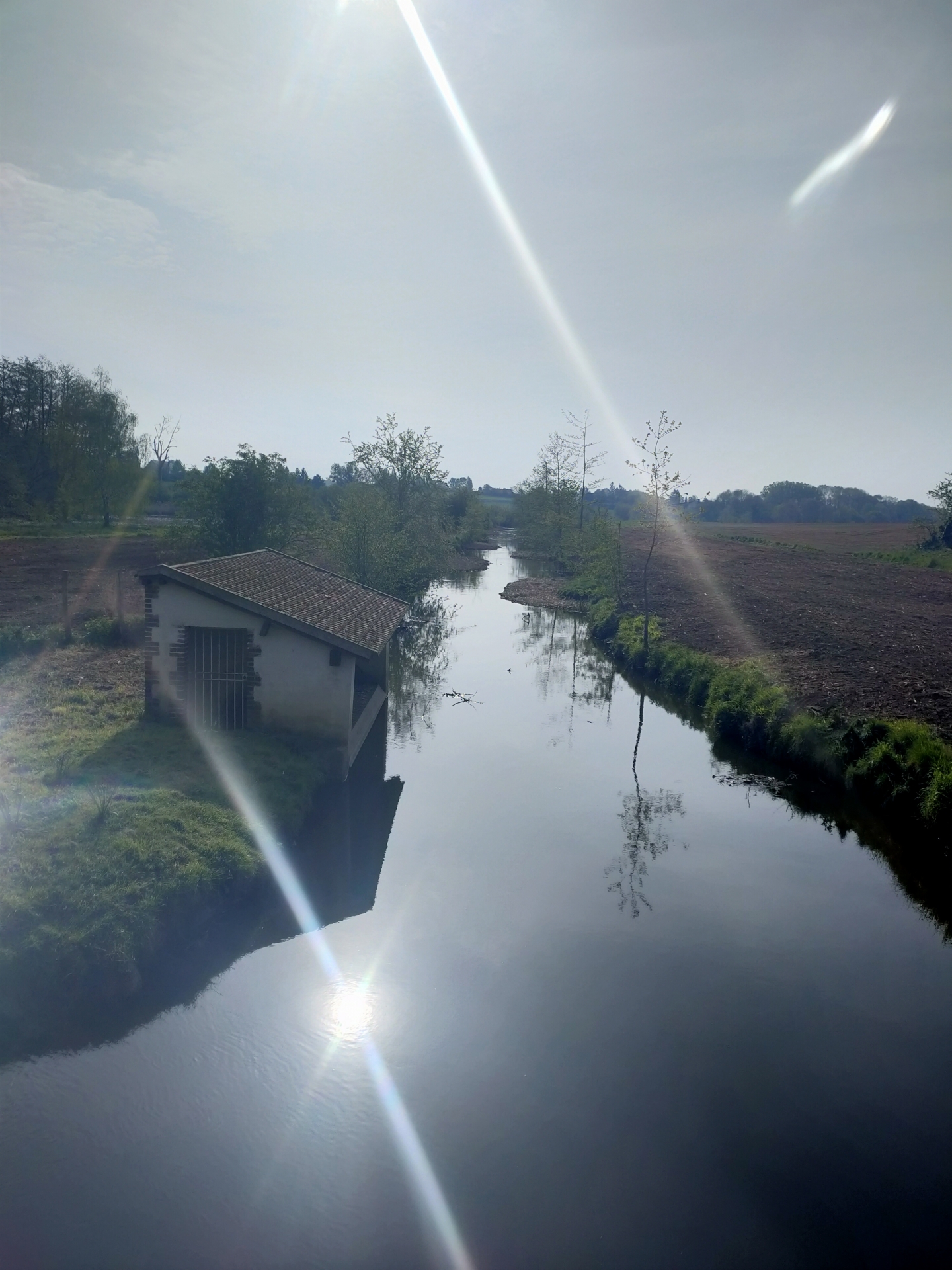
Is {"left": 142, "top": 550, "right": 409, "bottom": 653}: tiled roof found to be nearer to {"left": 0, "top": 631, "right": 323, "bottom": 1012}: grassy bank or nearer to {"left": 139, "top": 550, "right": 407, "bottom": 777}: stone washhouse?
{"left": 139, "top": 550, "right": 407, "bottom": 777}: stone washhouse

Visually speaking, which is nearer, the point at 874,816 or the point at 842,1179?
the point at 842,1179

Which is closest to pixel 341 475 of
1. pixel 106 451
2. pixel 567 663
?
pixel 106 451

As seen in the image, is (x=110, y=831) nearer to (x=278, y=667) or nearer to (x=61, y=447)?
(x=278, y=667)

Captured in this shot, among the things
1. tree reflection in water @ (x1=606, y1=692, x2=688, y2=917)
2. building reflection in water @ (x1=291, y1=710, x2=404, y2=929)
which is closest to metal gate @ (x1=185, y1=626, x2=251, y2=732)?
building reflection in water @ (x1=291, y1=710, x2=404, y2=929)

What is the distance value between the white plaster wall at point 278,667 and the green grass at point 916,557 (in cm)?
4648

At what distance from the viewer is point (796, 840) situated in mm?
13891

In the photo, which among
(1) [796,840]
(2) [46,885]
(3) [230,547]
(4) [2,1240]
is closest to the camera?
(4) [2,1240]

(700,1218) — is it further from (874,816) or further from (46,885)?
(874,816)

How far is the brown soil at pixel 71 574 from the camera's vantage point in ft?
85.8

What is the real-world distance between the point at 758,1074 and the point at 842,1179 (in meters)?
1.28

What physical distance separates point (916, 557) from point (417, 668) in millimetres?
42986

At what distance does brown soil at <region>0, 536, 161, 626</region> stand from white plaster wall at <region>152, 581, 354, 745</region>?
2726 millimetres

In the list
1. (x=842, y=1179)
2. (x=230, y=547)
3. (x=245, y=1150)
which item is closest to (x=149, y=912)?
(x=245, y=1150)

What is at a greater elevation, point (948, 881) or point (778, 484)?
point (778, 484)
